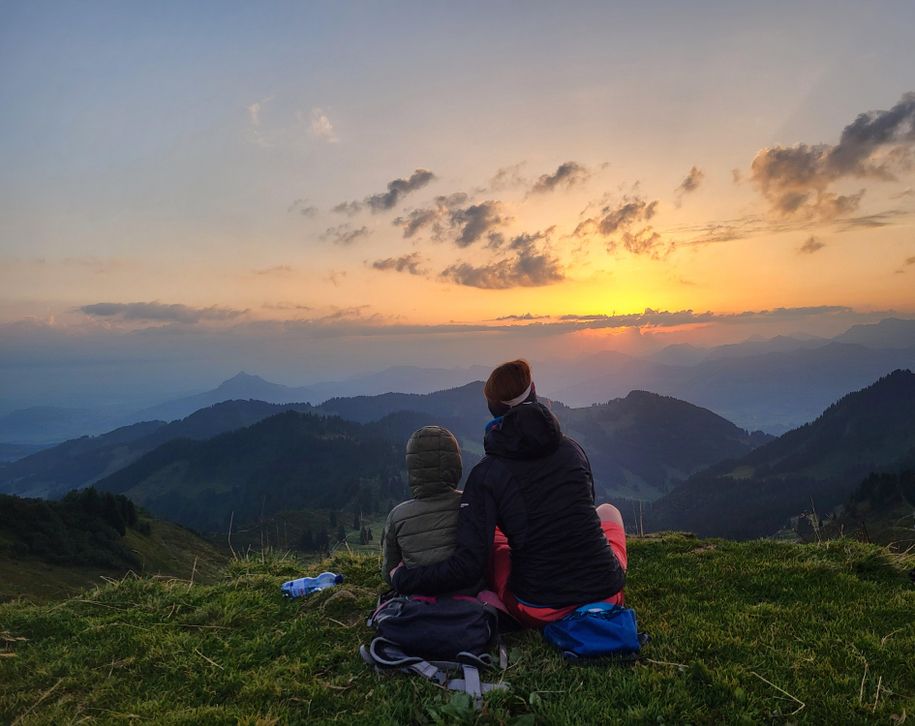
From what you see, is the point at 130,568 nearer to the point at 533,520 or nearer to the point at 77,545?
the point at 533,520

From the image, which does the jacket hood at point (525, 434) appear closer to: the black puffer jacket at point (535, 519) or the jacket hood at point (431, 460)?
the black puffer jacket at point (535, 519)

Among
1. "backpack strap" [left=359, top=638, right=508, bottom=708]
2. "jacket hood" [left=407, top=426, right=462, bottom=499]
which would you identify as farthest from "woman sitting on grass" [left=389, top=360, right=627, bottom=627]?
"backpack strap" [left=359, top=638, right=508, bottom=708]

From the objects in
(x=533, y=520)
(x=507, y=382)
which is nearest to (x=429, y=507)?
(x=533, y=520)

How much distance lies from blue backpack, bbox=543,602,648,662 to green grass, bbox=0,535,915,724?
0.18 meters

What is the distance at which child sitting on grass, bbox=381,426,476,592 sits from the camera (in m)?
6.50

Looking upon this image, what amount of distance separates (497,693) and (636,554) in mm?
6046

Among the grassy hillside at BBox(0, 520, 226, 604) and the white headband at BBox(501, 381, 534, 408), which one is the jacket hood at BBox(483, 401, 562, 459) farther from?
the grassy hillside at BBox(0, 520, 226, 604)

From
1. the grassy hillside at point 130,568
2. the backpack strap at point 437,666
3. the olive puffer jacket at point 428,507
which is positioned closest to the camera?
the backpack strap at point 437,666

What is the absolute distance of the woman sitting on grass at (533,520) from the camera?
6.08m

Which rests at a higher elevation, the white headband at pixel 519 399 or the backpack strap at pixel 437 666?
the white headband at pixel 519 399

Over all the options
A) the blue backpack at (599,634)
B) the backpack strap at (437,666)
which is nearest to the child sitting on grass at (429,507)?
the backpack strap at (437,666)

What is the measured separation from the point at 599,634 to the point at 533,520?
55.5 inches

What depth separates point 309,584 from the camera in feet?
30.1

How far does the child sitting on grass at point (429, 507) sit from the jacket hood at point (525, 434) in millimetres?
595
